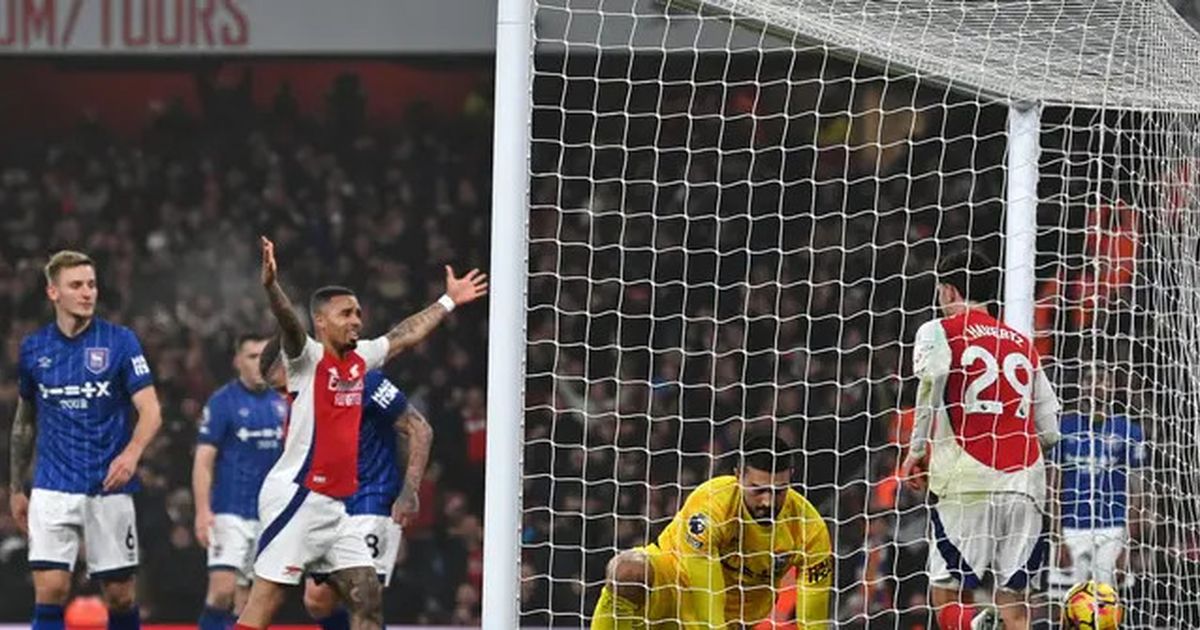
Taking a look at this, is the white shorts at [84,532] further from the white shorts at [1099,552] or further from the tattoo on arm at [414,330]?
the white shorts at [1099,552]

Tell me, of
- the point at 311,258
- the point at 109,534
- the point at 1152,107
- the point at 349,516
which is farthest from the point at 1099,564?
the point at 311,258

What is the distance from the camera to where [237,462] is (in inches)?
518

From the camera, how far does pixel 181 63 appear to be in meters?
17.9

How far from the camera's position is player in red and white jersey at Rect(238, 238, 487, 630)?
9.66 metres

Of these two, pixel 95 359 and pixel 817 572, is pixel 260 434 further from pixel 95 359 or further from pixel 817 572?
pixel 817 572

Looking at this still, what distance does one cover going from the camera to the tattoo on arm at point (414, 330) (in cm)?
984

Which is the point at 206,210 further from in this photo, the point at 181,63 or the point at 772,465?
the point at 772,465

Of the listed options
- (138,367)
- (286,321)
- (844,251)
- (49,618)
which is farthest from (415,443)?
(844,251)

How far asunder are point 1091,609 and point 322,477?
2.97 metres

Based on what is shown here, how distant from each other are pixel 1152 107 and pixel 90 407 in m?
4.65

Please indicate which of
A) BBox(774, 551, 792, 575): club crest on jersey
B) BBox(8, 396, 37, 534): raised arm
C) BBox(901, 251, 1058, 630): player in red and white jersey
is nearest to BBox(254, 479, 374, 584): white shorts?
BBox(8, 396, 37, 534): raised arm

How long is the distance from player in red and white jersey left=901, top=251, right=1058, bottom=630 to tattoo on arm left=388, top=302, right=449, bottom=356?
2.04 metres

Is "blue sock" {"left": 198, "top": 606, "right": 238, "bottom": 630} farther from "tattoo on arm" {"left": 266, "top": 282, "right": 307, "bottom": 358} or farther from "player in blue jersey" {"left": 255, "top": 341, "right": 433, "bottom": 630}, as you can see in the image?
"tattoo on arm" {"left": 266, "top": 282, "right": 307, "bottom": 358}

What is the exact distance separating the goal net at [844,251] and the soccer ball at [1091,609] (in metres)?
0.47
